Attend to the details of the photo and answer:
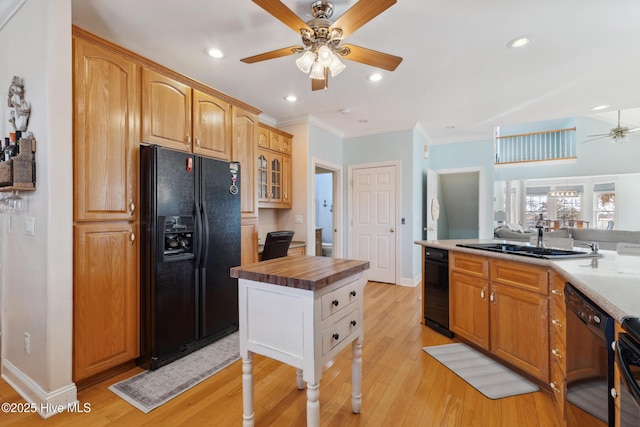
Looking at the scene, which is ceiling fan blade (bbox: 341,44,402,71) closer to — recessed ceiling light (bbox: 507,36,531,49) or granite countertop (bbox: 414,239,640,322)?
recessed ceiling light (bbox: 507,36,531,49)

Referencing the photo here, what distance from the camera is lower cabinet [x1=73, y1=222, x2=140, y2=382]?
1850 mm

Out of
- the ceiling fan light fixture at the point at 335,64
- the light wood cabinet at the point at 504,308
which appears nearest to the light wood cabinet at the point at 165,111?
the ceiling fan light fixture at the point at 335,64

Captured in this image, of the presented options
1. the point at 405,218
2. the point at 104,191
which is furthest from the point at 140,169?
the point at 405,218

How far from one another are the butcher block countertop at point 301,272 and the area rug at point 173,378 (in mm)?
1089

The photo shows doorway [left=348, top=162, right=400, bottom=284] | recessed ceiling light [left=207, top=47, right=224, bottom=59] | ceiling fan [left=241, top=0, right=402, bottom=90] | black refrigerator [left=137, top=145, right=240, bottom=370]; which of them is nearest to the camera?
ceiling fan [left=241, top=0, right=402, bottom=90]

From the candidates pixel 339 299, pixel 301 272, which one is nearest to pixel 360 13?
pixel 301 272

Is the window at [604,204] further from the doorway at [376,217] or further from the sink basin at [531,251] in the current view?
the sink basin at [531,251]

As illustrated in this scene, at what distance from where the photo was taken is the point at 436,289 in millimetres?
2908

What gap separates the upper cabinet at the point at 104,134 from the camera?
6.07ft

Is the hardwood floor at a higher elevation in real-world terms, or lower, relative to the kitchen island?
lower

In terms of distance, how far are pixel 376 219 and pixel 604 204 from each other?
692cm

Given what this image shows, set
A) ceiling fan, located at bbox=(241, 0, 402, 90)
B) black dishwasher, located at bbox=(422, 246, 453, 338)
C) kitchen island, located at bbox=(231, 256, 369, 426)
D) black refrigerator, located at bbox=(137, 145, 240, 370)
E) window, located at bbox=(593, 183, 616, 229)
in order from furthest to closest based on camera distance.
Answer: window, located at bbox=(593, 183, 616, 229)
black dishwasher, located at bbox=(422, 246, 453, 338)
black refrigerator, located at bbox=(137, 145, 240, 370)
ceiling fan, located at bbox=(241, 0, 402, 90)
kitchen island, located at bbox=(231, 256, 369, 426)

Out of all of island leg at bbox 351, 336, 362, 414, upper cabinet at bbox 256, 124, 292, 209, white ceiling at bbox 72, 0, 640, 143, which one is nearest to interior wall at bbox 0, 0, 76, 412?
white ceiling at bbox 72, 0, 640, 143

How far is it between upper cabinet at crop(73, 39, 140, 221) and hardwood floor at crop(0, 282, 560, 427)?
3.92 ft
